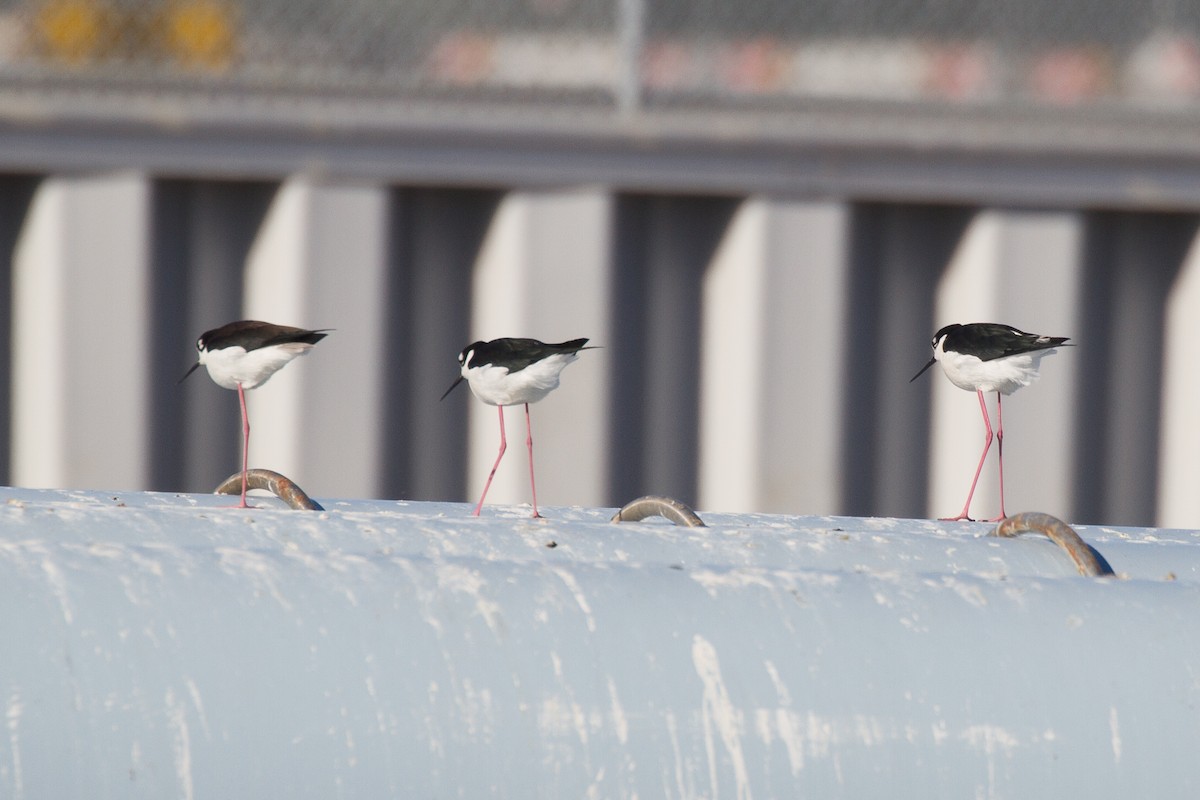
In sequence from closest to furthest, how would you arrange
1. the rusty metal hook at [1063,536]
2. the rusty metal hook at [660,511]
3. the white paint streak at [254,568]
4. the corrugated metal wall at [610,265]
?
the white paint streak at [254,568] → the rusty metal hook at [1063,536] → the rusty metal hook at [660,511] → the corrugated metal wall at [610,265]

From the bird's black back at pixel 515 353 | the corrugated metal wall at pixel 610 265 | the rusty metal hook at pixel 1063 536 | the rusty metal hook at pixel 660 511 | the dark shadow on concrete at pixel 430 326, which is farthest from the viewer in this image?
the dark shadow on concrete at pixel 430 326

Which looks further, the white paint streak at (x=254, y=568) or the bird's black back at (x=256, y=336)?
the bird's black back at (x=256, y=336)

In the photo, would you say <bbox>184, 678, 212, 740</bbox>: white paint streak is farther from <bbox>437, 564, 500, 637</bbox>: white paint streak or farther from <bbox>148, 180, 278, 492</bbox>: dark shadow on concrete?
<bbox>148, 180, 278, 492</bbox>: dark shadow on concrete

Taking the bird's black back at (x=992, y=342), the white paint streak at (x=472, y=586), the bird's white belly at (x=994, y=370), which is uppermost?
the bird's black back at (x=992, y=342)

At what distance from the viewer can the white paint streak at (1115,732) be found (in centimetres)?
184

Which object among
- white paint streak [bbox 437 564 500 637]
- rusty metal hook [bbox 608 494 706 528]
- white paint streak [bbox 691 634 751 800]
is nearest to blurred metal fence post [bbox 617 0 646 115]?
rusty metal hook [bbox 608 494 706 528]

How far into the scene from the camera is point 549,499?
227 inches

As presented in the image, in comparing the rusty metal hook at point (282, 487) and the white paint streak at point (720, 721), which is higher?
the rusty metal hook at point (282, 487)

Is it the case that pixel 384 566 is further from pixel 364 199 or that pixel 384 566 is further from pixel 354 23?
pixel 354 23

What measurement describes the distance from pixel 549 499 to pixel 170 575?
381cm

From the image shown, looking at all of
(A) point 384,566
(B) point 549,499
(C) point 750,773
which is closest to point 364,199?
(B) point 549,499

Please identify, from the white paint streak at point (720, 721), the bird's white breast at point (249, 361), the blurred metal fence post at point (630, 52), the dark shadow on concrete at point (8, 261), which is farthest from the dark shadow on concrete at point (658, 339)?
the white paint streak at point (720, 721)

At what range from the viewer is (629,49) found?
5.82 metres

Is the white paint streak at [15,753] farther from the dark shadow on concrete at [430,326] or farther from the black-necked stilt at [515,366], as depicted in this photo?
the dark shadow on concrete at [430,326]
